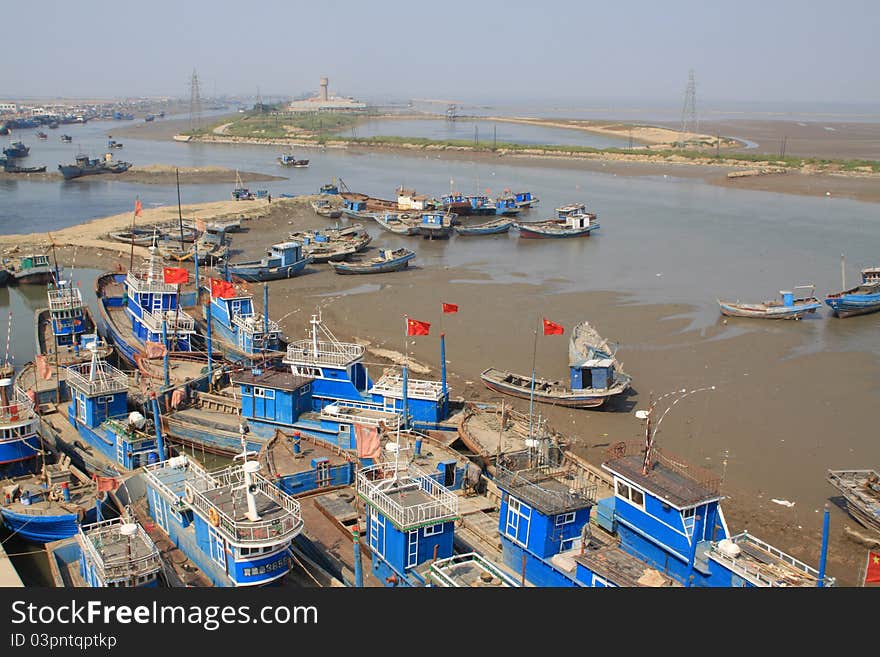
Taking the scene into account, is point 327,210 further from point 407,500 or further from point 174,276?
point 407,500

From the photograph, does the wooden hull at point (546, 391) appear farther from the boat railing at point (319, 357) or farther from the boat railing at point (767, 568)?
the boat railing at point (767, 568)

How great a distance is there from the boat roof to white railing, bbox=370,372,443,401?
2.46 meters

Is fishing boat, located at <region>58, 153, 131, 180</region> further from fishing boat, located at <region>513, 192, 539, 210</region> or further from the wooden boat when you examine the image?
the wooden boat

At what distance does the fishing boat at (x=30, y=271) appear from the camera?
52.3 metres

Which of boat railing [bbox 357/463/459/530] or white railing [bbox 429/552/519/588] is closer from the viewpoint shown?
white railing [bbox 429/552/519/588]

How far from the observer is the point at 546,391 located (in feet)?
106

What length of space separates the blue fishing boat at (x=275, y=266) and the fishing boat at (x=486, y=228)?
19899 millimetres

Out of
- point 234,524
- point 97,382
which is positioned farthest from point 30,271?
point 234,524

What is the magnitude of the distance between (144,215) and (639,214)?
155 feet

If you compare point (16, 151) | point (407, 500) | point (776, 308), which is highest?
point (16, 151)

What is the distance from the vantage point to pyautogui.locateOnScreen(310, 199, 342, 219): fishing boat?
79125mm

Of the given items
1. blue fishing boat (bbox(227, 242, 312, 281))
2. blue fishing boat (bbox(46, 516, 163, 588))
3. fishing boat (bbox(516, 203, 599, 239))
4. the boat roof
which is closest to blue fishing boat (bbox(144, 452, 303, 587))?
blue fishing boat (bbox(46, 516, 163, 588))

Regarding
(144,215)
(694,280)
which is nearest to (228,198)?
(144,215)

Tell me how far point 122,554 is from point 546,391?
62.1 feet
